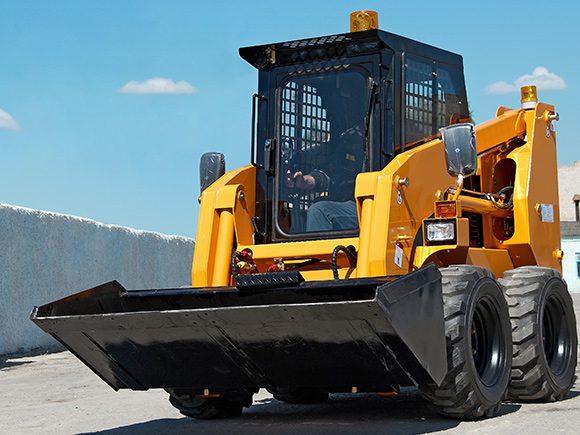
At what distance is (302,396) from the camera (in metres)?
9.83

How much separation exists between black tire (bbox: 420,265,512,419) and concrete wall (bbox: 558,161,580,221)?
86.2 m

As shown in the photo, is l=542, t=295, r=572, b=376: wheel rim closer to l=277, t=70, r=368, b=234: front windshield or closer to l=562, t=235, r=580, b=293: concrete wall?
l=277, t=70, r=368, b=234: front windshield

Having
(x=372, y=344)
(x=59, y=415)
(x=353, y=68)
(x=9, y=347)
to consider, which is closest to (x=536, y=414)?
(x=372, y=344)

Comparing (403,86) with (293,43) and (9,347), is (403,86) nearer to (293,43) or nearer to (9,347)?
(293,43)

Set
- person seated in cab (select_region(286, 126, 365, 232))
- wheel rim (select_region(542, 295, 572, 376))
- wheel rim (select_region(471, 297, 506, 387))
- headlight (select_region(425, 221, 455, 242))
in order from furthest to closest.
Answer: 1. wheel rim (select_region(542, 295, 572, 376))
2. person seated in cab (select_region(286, 126, 365, 232))
3. headlight (select_region(425, 221, 455, 242))
4. wheel rim (select_region(471, 297, 506, 387))

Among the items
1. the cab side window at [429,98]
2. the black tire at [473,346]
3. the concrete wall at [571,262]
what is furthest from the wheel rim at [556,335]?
the concrete wall at [571,262]

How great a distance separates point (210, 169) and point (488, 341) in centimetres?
282

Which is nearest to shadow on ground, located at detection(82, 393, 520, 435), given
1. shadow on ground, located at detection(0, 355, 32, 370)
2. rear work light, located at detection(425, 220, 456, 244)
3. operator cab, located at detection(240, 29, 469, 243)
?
rear work light, located at detection(425, 220, 456, 244)

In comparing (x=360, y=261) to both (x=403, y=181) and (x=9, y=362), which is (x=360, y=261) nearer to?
(x=403, y=181)

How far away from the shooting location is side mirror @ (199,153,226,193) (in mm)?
9594

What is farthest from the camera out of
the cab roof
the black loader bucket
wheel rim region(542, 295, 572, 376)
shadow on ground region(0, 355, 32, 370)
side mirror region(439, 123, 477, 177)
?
shadow on ground region(0, 355, 32, 370)

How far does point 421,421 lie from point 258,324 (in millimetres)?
1634

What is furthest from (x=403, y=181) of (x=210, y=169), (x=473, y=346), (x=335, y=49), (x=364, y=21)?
(x=210, y=169)

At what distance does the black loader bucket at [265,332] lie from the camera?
6988 millimetres
